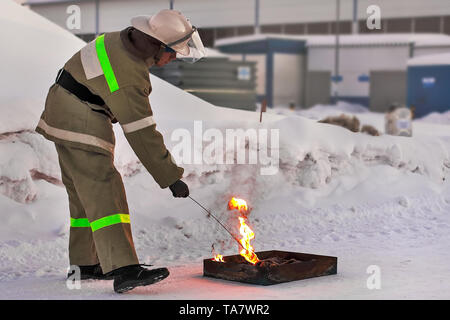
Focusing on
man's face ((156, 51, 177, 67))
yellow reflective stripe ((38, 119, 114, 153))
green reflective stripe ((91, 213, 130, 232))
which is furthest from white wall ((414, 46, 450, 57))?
green reflective stripe ((91, 213, 130, 232))

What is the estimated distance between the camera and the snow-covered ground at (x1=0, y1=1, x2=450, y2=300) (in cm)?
560

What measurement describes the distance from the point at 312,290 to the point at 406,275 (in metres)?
0.96

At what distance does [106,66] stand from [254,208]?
3.75m

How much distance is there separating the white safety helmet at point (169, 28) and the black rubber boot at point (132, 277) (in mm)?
1398

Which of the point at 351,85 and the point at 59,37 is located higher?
the point at 59,37

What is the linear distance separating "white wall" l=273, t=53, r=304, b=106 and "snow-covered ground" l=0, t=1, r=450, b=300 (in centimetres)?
2338

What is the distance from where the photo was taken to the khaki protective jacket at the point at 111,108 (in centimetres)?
503

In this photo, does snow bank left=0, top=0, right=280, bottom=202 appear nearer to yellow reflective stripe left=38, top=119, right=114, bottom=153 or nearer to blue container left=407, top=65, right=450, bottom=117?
yellow reflective stripe left=38, top=119, right=114, bottom=153

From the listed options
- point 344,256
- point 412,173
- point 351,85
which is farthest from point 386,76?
point 344,256

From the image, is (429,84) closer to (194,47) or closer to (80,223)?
(194,47)

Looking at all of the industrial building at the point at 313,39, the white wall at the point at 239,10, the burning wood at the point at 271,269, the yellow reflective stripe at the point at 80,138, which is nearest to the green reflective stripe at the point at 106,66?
the yellow reflective stripe at the point at 80,138

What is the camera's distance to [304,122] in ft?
31.3

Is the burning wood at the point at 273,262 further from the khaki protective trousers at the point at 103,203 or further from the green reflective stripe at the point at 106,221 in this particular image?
the green reflective stripe at the point at 106,221

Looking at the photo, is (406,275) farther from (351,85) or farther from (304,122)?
(351,85)
